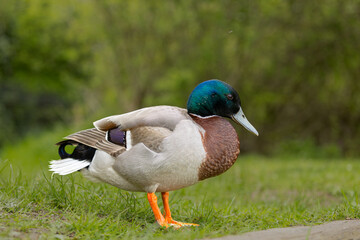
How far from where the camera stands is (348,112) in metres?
13.1

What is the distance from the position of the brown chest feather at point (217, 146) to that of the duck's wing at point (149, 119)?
0.64ft

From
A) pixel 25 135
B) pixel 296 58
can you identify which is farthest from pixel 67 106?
pixel 296 58

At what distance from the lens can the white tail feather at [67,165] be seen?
3.50 metres

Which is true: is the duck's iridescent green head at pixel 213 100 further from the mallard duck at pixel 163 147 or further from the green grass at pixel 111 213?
the green grass at pixel 111 213

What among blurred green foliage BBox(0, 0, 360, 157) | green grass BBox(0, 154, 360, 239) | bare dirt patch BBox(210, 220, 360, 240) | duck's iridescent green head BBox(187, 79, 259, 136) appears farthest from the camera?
blurred green foliage BBox(0, 0, 360, 157)

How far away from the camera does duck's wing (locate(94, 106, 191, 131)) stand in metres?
3.41

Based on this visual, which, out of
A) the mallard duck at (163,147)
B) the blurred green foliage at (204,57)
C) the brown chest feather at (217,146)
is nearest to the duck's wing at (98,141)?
the mallard duck at (163,147)

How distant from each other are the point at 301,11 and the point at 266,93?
2236mm

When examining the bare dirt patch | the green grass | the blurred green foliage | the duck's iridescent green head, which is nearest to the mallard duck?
the duck's iridescent green head

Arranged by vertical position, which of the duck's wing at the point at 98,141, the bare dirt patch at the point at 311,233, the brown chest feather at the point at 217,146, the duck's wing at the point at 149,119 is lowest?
the bare dirt patch at the point at 311,233

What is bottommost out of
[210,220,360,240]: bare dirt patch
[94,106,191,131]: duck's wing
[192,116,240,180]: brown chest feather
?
[210,220,360,240]: bare dirt patch

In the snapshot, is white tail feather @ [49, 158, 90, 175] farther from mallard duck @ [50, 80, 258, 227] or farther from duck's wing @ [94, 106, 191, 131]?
duck's wing @ [94, 106, 191, 131]

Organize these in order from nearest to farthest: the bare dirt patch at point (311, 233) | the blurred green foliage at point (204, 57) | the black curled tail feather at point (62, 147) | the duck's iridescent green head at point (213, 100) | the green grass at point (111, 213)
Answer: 1. the bare dirt patch at point (311, 233)
2. the green grass at point (111, 213)
3. the duck's iridescent green head at point (213, 100)
4. the black curled tail feather at point (62, 147)
5. the blurred green foliage at point (204, 57)

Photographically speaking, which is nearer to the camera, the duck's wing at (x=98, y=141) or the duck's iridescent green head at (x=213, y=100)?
the duck's wing at (x=98, y=141)
